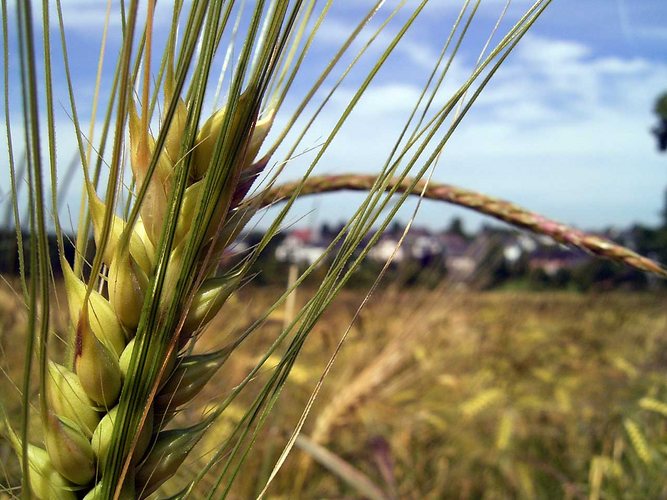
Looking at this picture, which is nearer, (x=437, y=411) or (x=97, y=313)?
(x=97, y=313)

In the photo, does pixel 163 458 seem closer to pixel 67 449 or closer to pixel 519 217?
pixel 67 449

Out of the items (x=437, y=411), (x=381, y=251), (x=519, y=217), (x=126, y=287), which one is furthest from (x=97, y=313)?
(x=381, y=251)

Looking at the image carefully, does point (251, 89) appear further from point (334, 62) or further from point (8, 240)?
point (8, 240)

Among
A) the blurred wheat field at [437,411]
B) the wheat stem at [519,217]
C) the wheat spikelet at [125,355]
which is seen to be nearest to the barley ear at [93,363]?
the wheat spikelet at [125,355]

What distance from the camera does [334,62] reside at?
1.30 ft

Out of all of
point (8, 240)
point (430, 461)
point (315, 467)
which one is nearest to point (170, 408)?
point (8, 240)

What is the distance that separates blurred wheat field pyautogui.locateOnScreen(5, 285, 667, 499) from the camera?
1.45 meters

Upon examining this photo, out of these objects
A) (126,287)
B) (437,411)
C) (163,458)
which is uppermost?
(126,287)

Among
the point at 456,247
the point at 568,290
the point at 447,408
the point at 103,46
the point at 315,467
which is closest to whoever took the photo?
the point at 103,46

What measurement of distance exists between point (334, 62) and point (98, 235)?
0.17 metres

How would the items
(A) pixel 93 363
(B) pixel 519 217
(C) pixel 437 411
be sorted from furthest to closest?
(C) pixel 437 411 → (B) pixel 519 217 → (A) pixel 93 363

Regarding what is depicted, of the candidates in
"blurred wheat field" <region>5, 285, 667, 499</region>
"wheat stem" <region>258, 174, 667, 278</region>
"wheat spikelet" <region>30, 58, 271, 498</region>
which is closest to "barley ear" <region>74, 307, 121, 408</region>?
"wheat spikelet" <region>30, 58, 271, 498</region>

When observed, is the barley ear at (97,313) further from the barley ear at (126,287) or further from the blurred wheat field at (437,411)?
the blurred wheat field at (437,411)

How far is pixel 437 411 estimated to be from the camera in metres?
2.64
